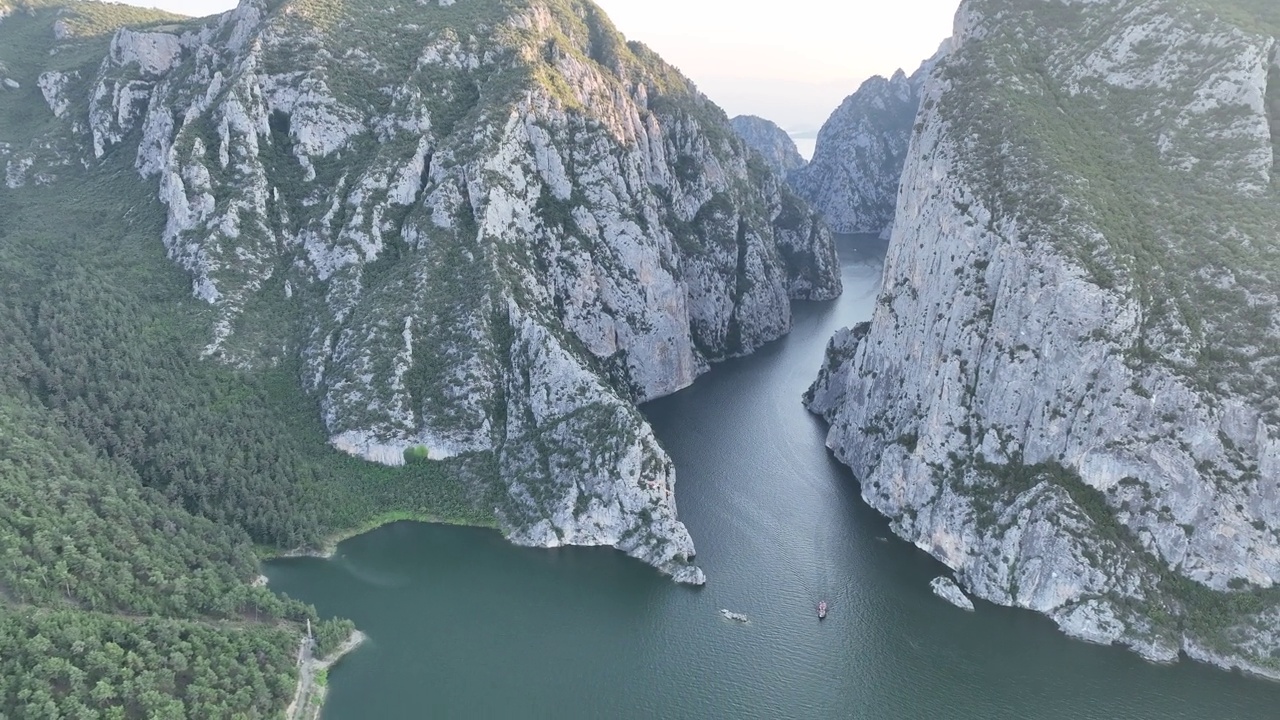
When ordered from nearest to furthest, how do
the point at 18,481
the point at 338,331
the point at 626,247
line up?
the point at 18,481 < the point at 338,331 < the point at 626,247

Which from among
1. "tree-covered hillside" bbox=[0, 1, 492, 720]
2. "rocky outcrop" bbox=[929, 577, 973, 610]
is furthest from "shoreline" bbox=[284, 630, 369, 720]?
"rocky outcrop" bbox=[929, 577, 973, 610]

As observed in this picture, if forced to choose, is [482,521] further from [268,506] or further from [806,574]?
[806,574]

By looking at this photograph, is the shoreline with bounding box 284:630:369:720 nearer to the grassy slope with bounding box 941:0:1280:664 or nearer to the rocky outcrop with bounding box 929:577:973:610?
the rocky outcrop with bounding box 929:577:973:610

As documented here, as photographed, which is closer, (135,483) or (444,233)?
(135,483)

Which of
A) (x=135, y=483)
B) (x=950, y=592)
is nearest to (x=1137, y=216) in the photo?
(x=950, y=592)

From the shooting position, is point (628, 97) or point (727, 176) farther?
point (727, 176)

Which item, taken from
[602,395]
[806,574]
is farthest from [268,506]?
[806,574]

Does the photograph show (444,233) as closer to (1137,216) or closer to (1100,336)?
(1100,336)
